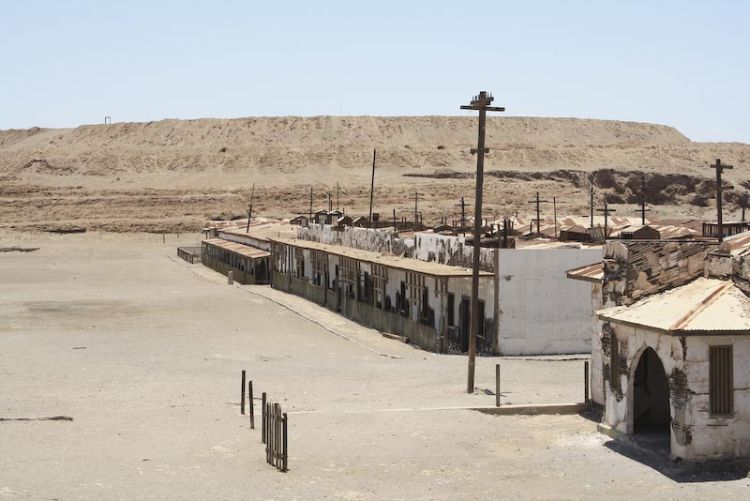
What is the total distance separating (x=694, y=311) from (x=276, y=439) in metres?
6.00

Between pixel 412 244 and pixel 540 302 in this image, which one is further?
pixel 412 244

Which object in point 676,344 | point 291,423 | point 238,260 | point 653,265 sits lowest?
point 291,423

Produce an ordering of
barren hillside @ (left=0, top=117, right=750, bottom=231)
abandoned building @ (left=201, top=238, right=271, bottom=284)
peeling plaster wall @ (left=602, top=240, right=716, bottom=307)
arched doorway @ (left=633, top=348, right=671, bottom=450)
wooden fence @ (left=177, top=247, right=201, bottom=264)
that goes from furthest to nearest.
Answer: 1. barren hillside @ (left=0, top=117, right=750, bottom=231)
2. wooden fence @ (left=177, top=247, right=201, bottom=264)
3. abandoned building @ (left=201, top=238, right=271, bottom=284)
4. arched doorway @ (left=633, top=348, right=671, bottom=450)
5. peeling plaster wall @ (left=602, top=240, right=716, bottom=307)

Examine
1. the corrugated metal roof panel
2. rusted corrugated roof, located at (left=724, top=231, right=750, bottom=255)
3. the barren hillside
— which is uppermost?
the barren hillside

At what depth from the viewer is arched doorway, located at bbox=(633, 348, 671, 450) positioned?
16953mm

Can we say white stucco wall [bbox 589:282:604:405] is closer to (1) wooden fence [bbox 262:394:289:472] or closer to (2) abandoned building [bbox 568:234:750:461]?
(2) abandoned building [bbox 568:234:750:461]

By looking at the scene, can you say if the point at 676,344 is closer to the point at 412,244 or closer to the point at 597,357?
the point at 597,357

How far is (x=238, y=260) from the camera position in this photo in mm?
58000

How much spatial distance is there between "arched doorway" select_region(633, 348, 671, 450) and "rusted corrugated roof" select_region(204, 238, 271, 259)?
3711 centimetres

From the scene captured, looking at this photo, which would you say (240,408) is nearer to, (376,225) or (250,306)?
(250,306)

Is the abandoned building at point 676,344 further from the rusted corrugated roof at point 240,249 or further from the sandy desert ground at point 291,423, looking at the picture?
the rusted corrugated roof at point 240,249

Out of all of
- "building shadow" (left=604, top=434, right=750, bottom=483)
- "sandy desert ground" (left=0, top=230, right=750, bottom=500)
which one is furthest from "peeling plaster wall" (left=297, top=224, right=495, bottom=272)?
"building shadow" (left=604, top=434, right=750, bottom=483)

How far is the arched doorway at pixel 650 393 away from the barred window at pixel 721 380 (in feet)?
9.10

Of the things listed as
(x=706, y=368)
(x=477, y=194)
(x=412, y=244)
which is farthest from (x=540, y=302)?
(x=706, y=368)
